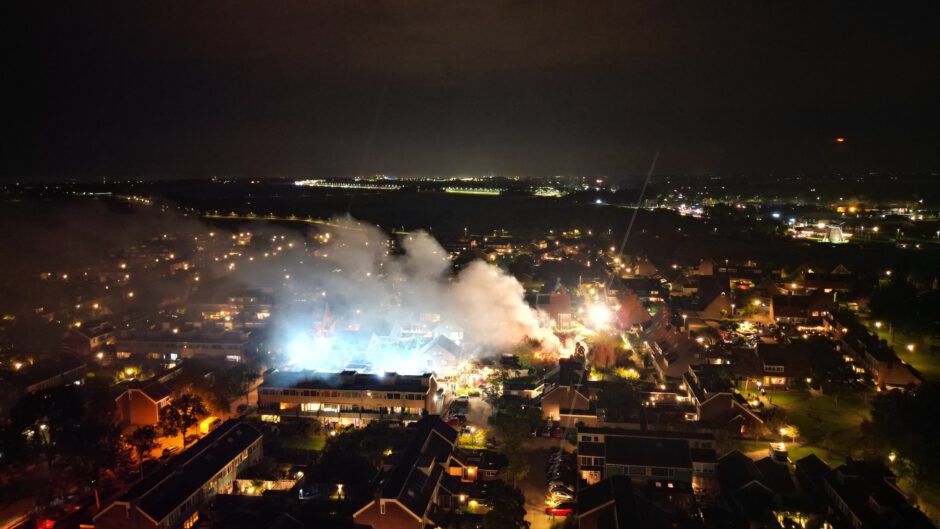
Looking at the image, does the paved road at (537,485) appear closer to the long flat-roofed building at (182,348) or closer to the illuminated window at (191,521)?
the illuminated window at (191,521)

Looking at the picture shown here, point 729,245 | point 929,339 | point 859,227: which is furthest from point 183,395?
point 859,227

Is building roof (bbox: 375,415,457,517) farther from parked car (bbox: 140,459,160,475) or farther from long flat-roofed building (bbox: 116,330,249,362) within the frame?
long flat-roofed building (bbox: 116,330,249,362)

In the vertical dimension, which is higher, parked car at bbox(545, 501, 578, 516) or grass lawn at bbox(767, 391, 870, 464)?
grass lawn at bbox(767, 391, 870, 464)

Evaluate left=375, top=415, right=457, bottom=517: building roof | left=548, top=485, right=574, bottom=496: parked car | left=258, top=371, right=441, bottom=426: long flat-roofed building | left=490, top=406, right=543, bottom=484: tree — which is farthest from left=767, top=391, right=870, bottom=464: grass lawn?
left=258, top=371, right=441, bottom=426: long flat-roofed building

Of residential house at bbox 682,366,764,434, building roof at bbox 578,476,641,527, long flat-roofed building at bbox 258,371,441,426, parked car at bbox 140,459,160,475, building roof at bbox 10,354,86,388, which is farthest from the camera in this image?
Answer: building roof at bbox 10,354,86,388

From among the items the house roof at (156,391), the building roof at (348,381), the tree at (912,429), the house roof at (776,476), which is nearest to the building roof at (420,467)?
the building roof at (348,381)

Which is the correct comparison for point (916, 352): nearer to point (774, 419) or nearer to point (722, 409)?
point (774, 419)
